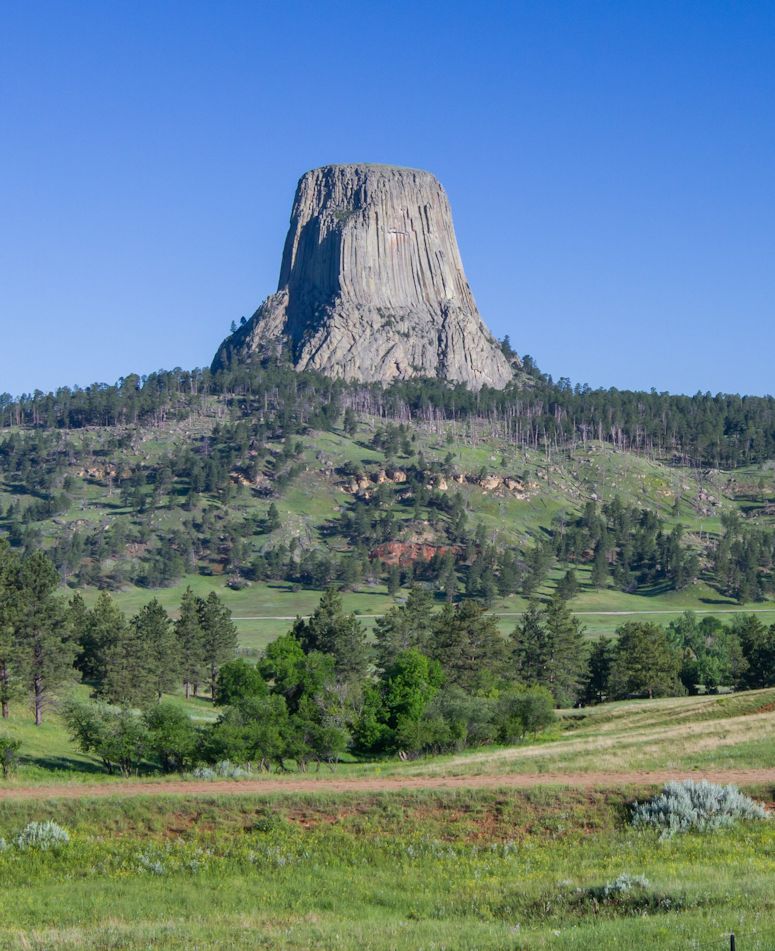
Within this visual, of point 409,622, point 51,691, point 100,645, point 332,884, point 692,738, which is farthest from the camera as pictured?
point 409,622

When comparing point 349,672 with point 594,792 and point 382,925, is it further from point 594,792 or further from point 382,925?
point 382,925

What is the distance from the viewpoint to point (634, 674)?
93875 mm

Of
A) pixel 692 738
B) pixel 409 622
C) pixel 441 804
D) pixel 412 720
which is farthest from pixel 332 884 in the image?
pixel 409 622

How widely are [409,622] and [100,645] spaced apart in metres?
26.0

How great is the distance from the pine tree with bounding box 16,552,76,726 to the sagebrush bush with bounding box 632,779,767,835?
49.3m

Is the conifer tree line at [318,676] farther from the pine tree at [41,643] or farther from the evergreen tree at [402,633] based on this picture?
the evergreen tree at [402,633]

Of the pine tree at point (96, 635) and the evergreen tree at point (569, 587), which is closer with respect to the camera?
the pine tree at point (96, 635)

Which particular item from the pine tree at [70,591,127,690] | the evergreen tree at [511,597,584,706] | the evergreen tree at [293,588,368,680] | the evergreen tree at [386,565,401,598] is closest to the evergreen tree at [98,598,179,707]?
the pine tree at [70,591,127,690]

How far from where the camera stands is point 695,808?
31.7 meters

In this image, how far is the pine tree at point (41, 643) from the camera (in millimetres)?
73375

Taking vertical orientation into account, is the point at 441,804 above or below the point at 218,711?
above

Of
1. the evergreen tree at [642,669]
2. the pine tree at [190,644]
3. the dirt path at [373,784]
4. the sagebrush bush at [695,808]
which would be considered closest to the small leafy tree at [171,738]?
the dirt path at [373,784]

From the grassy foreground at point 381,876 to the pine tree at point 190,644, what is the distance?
6535cm

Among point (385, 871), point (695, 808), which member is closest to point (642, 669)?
point (695, 808)
